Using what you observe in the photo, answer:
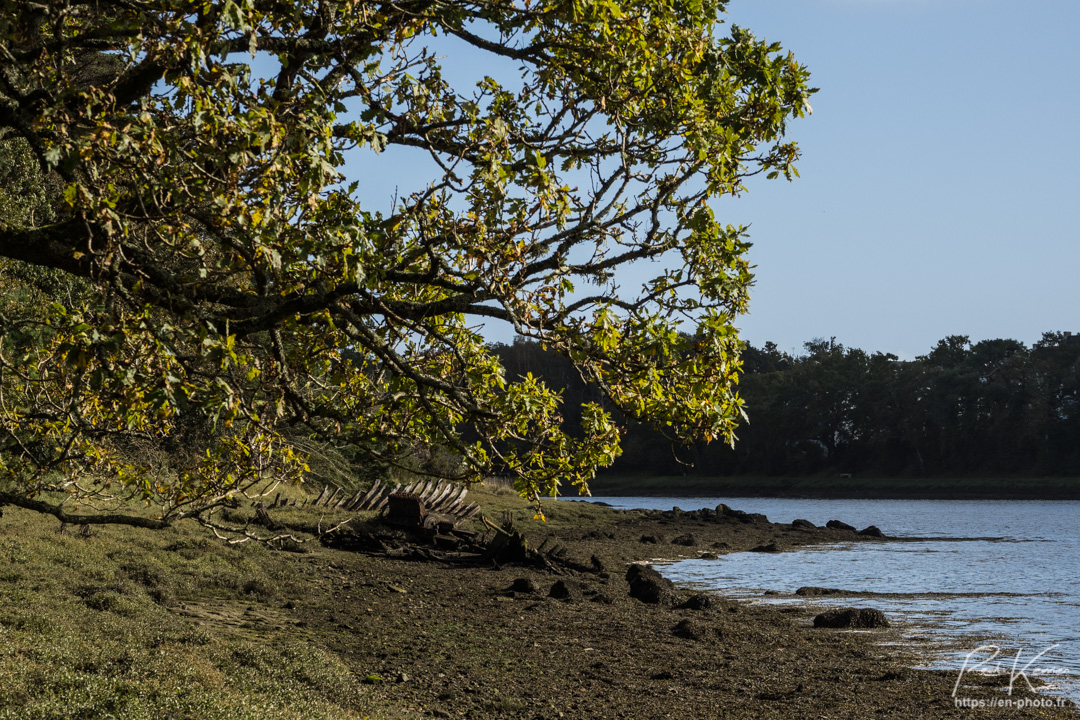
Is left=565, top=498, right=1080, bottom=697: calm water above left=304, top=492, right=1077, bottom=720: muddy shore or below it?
below

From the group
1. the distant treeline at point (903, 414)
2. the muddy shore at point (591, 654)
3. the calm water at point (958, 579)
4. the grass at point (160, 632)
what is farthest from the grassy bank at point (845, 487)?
the grass at point (160, 632)

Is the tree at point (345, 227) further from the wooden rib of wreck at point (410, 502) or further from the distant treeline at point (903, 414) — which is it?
the distant treeline at point (903, 414)

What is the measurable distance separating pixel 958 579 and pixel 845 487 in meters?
68.0

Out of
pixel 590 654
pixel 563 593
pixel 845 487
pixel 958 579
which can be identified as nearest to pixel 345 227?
pixel 590 654

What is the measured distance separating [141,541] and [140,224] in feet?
37.9

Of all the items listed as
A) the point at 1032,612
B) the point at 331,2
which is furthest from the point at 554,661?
the point at 1032,612

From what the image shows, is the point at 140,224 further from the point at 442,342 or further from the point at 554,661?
the point at 554,661

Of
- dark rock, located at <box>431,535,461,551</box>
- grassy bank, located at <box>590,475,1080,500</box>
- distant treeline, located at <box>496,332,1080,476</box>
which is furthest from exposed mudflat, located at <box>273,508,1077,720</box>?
grassy bank, located at <box>590,475,1080,500</box>

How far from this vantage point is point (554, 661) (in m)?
12.6

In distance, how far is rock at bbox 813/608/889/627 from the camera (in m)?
17.4

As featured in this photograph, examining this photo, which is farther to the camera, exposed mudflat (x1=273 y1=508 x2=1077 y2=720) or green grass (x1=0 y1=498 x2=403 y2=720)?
exposed mudflat (x1=273 y1=508 x2=1077 y2=720)

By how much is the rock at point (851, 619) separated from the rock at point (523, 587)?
5283mm

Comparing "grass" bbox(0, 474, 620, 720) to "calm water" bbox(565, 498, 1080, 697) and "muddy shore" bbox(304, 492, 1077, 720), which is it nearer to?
"muddy shore" bbox(304, 492, 1077, 720)

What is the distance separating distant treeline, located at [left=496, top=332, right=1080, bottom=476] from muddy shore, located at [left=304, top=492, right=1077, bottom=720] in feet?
192
